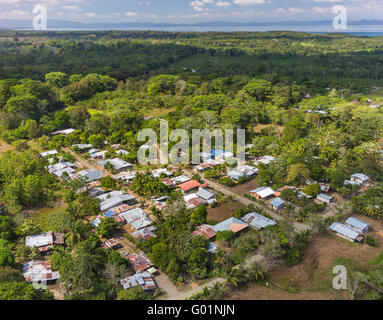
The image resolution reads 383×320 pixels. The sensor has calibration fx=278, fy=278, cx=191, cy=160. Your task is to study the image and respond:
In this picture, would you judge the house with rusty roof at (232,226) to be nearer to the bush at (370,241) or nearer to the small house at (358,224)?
the small house at (358,224)

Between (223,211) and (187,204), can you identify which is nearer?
(223,211)

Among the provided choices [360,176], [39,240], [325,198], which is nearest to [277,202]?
[325,198]

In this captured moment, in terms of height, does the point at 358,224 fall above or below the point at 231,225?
above

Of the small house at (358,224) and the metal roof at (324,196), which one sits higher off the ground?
the metal roof at (324,196)

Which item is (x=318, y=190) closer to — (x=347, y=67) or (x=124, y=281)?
(x=124, y=281)

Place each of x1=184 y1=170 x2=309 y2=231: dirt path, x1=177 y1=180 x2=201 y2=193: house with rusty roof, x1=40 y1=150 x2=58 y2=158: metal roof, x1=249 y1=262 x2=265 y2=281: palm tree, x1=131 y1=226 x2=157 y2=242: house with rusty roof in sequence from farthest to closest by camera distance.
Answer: x1=40 y1=150 x2=58 y2=158: metal roof < x1=177 y1=180 x2=201 y2=193: house with rusty roof < x1=184 y1=170 x2=309 y2=231: dirt path < x1=131 y1=226 x2=157 y2=242: house with rusty roof < x1=249 y1=262 x2=265 y2=281: palm tree

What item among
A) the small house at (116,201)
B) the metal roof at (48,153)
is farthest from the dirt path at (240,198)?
the metal roof at (48,153)

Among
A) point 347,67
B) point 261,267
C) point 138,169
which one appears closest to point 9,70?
point 138,169

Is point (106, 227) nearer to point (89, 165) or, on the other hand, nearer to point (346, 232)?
point (89, 165)

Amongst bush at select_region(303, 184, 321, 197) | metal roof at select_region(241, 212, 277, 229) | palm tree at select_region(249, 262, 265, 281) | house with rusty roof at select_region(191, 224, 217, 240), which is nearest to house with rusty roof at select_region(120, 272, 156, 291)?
house with rusty roof at select_region(191, 224, 217, 240)

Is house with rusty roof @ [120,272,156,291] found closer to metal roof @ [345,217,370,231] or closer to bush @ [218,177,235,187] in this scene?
bush @ [218,177,235,187]
